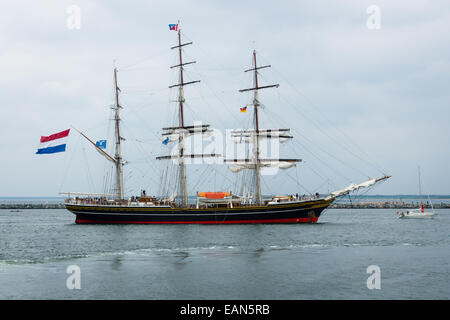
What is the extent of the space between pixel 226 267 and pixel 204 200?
41139 millimetres

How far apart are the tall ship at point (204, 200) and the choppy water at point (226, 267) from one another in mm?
17929

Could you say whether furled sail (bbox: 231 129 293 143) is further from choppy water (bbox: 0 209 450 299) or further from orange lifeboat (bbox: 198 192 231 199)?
choppy water (bbox: 0 209 450 299)

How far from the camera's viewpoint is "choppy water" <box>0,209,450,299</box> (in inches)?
969

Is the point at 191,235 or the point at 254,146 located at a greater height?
the point at 254,146

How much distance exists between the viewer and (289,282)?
2694 cm

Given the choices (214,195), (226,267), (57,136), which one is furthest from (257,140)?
(226,267)

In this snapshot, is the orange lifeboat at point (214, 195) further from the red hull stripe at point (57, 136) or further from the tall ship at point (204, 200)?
the red hull stripe at point (57, 136)

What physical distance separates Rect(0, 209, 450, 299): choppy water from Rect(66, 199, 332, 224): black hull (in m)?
17.5

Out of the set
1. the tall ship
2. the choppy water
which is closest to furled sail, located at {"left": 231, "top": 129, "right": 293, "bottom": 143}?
the tall ship

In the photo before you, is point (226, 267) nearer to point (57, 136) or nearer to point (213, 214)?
point (213, 214)

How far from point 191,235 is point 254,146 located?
90.1 feet

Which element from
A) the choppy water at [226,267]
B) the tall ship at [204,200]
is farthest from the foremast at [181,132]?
the choppy water at [226,267]
